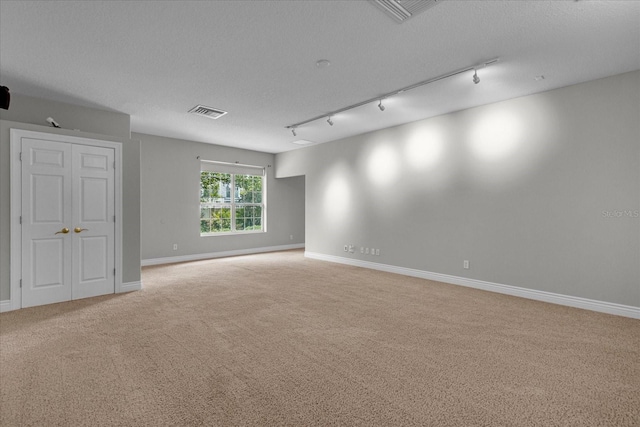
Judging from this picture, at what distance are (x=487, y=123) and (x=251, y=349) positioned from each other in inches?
175

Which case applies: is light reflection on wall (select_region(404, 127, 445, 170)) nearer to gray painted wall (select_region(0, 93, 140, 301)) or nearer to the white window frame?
the white window frame

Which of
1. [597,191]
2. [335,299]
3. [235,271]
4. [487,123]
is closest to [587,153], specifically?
[597,191]

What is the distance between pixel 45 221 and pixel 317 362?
397 cm

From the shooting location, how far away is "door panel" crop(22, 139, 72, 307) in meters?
3.82

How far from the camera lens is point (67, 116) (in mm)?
4480

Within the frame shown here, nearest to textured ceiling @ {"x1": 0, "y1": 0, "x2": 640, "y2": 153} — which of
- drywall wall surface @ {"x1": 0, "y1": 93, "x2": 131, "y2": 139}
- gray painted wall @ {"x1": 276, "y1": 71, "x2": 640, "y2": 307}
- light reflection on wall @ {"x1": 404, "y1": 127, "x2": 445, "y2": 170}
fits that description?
drywall wall surface @ {"x1": 0, "y1": 93, "x2": 131, "y2": 139}

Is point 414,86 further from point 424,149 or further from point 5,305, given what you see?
point 5,305

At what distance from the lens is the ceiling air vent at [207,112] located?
478cm

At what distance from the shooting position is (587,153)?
148 inches

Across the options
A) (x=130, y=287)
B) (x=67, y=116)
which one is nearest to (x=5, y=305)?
(x=130, y=287)

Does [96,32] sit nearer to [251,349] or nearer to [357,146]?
[251,349]

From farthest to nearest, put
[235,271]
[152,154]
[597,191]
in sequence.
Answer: [152,154]
[235,271]
[597,191]

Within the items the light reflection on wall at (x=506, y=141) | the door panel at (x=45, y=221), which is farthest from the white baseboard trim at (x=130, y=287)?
the light reflection on wall at (x=506, y=141)

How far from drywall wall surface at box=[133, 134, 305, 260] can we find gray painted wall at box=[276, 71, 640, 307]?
3.43 m
